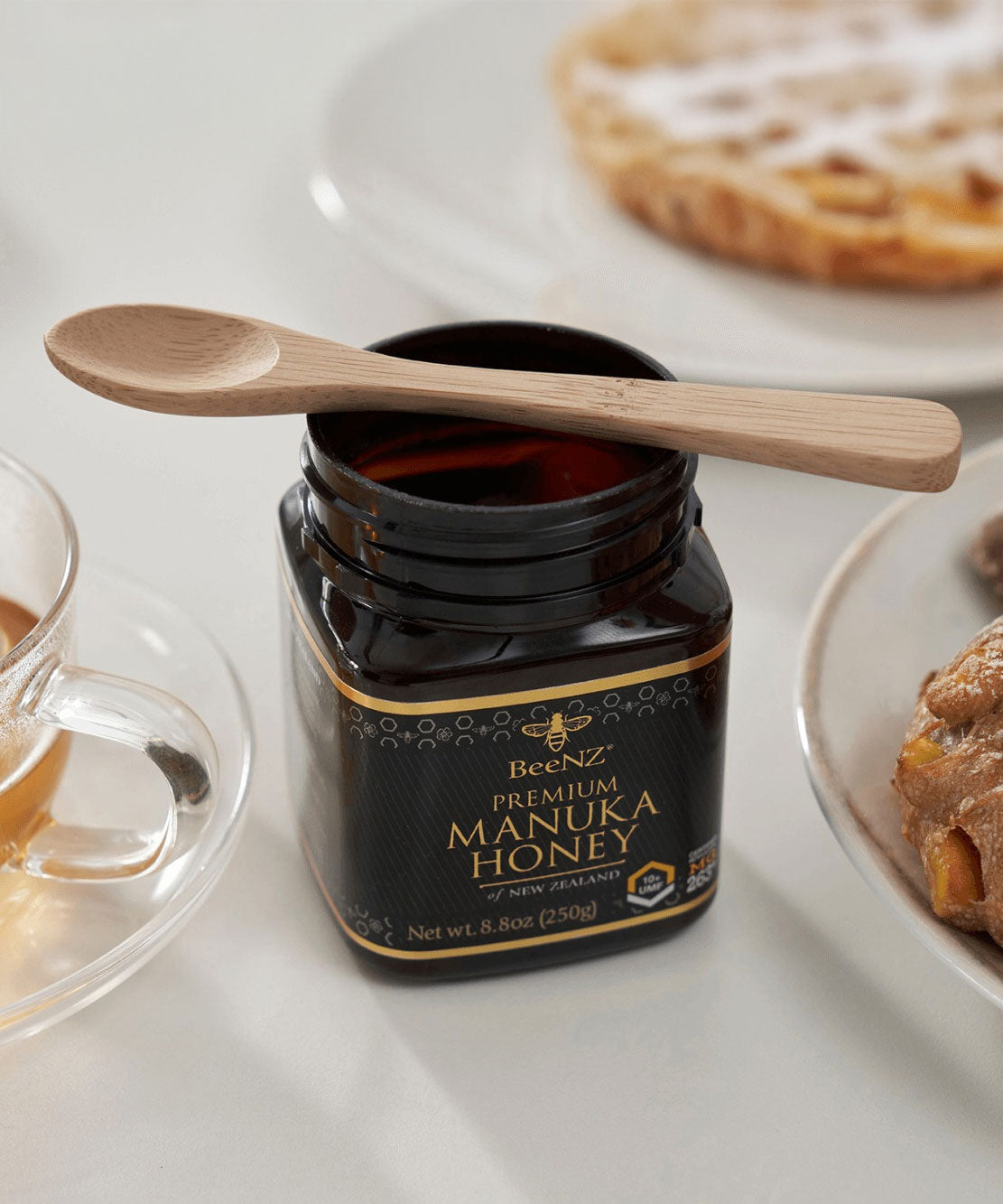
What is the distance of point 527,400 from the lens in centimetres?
61

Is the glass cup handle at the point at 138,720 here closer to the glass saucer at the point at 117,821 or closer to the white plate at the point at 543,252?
the glass saucer at the point at 117,821

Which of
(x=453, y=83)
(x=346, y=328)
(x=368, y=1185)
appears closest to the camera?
(x=368, y=1185)

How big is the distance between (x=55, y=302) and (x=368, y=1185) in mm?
841

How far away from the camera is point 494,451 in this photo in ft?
2.37

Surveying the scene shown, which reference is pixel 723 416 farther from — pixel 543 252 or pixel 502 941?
pixel 543 252

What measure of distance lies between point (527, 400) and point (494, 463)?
114 millimetres

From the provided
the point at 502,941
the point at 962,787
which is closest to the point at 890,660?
the point at 962,787

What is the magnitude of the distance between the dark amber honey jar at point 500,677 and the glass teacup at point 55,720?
0.06 m

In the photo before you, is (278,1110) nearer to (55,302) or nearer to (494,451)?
(494,451)

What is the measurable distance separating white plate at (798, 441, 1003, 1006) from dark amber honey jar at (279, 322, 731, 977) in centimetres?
7

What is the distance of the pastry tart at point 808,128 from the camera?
1187mm

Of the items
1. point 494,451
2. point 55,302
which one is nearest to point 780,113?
point 55,302

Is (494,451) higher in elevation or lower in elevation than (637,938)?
higher

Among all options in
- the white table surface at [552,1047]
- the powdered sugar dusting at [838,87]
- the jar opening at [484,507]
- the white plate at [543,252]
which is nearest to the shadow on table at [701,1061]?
the white table surface at [552,1047]
